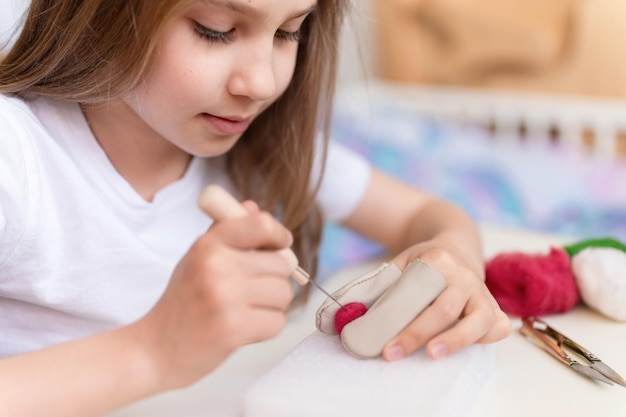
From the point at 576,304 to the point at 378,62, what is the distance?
4.24ft

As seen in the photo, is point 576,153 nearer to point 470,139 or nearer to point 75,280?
point 470,139

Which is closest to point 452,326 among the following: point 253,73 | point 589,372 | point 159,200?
point 589,372

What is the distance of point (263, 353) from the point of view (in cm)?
75

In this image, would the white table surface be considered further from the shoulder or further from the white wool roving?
the shoulder

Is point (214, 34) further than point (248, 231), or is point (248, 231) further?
point (214, 34)

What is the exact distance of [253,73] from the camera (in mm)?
677

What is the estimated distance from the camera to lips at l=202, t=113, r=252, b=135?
74 cm

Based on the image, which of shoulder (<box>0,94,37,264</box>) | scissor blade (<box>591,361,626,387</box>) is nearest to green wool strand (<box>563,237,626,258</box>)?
scissor blade (<box>591,361,626,387</box>)

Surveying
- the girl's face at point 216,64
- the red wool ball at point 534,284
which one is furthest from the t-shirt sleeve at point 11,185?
the red wool ball at point 534,284

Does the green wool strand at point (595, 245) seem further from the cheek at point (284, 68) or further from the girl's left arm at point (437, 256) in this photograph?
the cheek at point (284, 68)

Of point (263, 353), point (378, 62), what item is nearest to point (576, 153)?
point (378, 62)

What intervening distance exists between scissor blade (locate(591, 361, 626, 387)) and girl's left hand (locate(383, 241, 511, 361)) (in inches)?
3.4

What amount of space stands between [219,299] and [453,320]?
0.19 metres

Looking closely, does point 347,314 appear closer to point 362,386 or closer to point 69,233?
point 362,386
